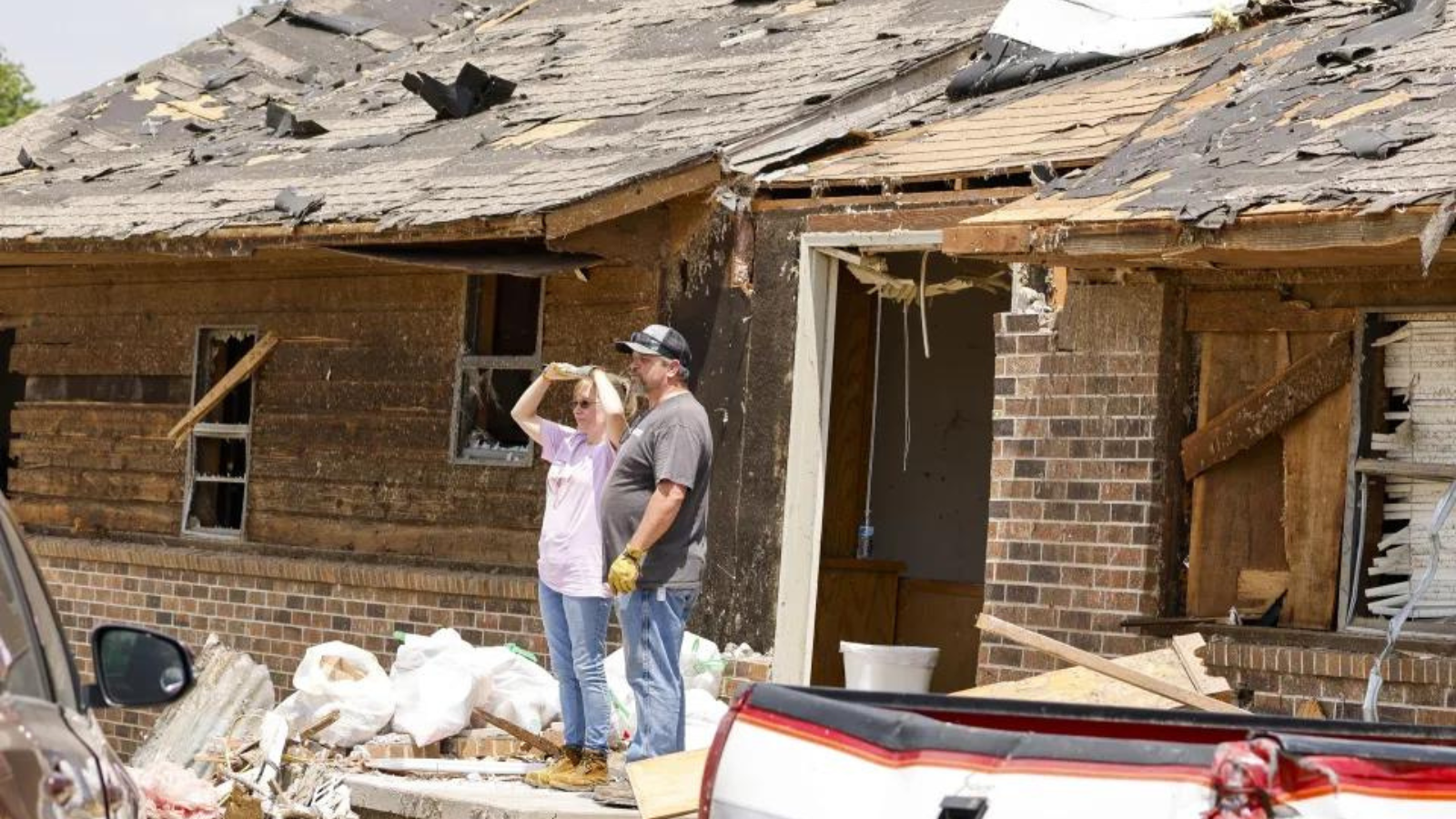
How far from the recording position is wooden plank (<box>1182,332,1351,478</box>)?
967cm

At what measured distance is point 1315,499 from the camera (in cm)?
974

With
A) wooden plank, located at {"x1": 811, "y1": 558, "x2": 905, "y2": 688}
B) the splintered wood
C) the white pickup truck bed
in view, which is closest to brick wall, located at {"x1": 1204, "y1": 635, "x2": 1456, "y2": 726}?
the splintered wood

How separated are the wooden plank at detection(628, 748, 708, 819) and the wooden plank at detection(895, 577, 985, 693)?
5.44 m

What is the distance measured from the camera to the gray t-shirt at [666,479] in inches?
373

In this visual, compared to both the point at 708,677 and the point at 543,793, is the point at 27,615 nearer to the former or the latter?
the point at 543,793

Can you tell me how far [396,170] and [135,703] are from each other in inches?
339

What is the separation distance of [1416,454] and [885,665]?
2863 mm

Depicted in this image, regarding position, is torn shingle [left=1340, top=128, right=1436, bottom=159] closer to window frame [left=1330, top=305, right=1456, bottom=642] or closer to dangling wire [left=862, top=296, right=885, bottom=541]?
window frame [left=1330, top=305, right=1456, bottom=642]

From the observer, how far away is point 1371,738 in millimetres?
5520

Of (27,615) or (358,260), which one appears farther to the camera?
(358,260)

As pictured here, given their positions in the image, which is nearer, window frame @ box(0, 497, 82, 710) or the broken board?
window frame @ box(0, 497, 82, 710)

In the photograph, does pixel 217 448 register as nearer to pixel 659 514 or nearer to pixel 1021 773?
pixel 659 514

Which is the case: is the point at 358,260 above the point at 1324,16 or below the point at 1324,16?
below

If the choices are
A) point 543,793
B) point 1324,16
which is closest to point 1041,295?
point 1324,16
